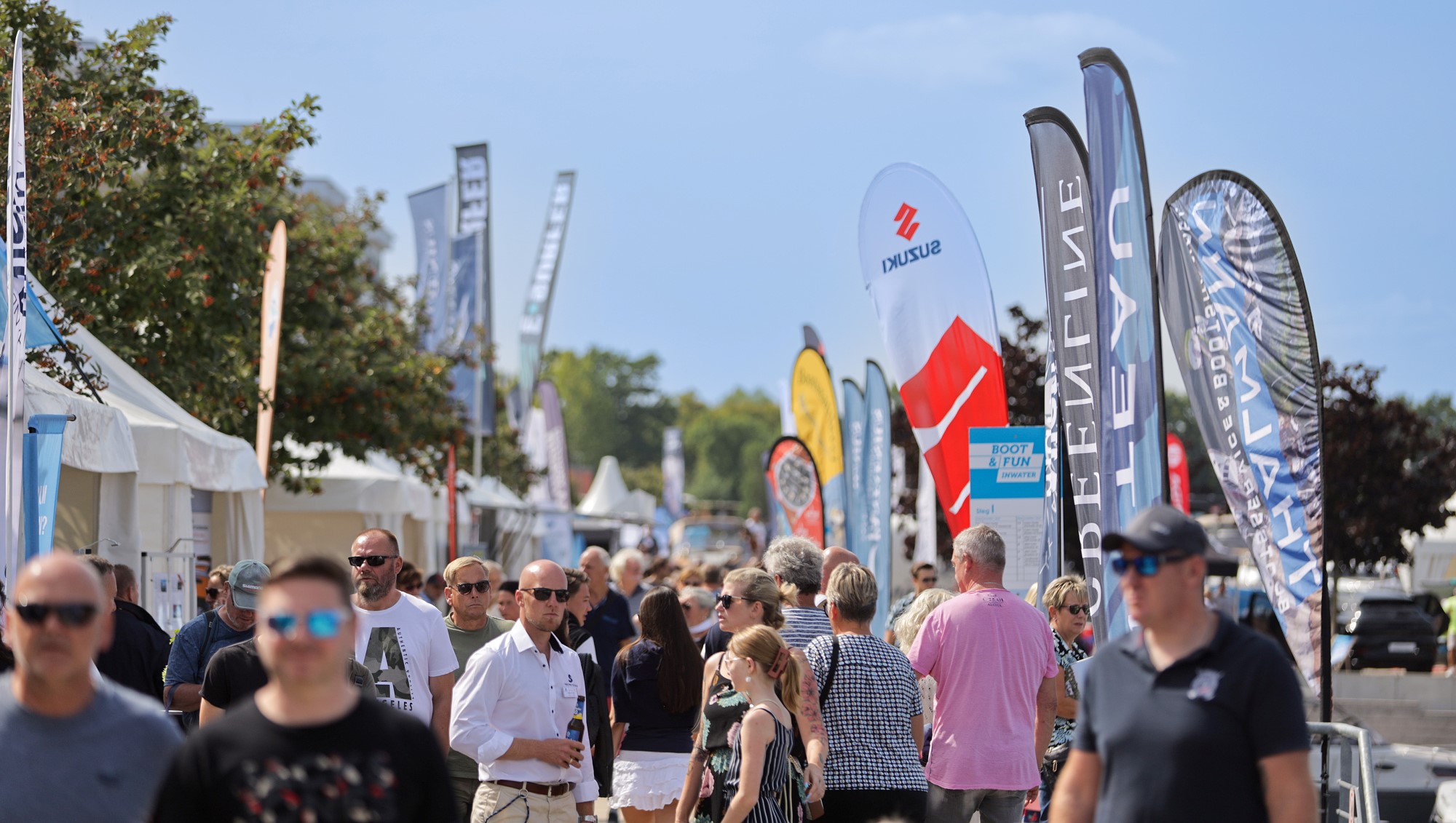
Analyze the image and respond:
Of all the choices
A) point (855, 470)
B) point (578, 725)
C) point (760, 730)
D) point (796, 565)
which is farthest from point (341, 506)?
point (760, 730)

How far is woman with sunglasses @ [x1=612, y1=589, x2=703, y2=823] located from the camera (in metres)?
7.33

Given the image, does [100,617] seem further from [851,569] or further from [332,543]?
[332,543]

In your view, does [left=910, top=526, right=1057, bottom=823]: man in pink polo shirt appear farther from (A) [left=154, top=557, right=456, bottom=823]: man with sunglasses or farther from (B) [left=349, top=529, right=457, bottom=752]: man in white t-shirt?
(A) [left=154, top=557, right=456, bottom=823]: man with sunglasses

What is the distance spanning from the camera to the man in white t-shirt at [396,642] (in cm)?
615

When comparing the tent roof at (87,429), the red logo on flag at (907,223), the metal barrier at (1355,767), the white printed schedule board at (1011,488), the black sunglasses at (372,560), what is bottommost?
the metal barrier at (1355,767)

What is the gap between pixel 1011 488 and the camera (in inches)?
363

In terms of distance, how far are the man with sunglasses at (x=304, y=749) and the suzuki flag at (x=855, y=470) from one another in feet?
43.6

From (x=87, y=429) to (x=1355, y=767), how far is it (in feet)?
24.4

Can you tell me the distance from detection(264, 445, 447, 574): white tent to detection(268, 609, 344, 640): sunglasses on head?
1523 centimetres

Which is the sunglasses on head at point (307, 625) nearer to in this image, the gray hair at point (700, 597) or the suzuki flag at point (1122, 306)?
the suzuki flag at point (1122, 306)

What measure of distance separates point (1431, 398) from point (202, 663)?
141203 millimetres

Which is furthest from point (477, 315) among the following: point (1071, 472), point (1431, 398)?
point (1431, 398)

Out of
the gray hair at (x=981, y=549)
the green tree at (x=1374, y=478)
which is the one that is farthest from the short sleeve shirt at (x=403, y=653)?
the green tree at (x=1374, y=478)

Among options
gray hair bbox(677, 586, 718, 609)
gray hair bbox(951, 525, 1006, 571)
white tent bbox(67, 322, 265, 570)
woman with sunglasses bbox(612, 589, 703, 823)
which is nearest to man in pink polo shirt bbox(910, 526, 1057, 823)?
gray hair bbox(951, 525, 1006, 571)
